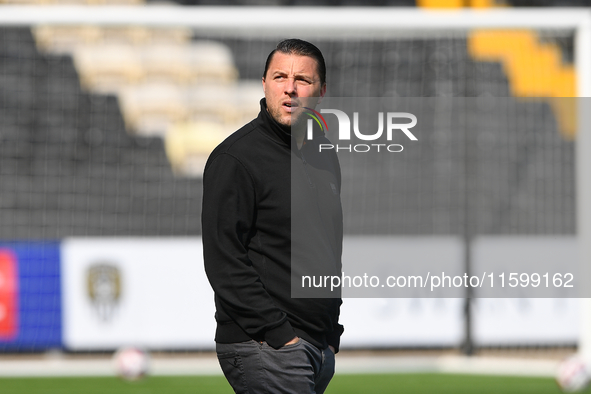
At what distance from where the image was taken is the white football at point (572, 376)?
5246 mm

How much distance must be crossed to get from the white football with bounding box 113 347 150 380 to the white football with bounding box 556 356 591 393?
9.43ft

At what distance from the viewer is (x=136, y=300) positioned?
6.30 m

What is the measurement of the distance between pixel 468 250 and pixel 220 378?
2236 millimetres

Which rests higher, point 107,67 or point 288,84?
point 107,67

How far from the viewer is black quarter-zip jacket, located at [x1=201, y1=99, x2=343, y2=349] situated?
188cm

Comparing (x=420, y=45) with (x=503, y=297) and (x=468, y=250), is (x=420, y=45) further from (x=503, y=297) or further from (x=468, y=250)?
(x=503, y=297)

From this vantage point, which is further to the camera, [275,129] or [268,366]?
[275,129]

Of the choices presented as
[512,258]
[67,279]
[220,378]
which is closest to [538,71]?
[512,258]

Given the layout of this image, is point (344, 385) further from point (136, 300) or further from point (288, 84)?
point (288, 84)

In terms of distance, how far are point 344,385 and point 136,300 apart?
1.82 m

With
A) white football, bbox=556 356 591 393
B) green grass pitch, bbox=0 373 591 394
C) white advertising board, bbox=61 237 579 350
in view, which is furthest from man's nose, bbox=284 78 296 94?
white advertising board, bbox=61 237 579 350

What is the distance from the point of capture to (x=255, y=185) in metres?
1.93

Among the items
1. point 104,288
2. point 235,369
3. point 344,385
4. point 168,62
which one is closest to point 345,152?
point 168,62

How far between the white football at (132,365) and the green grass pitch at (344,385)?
0.06 metres
